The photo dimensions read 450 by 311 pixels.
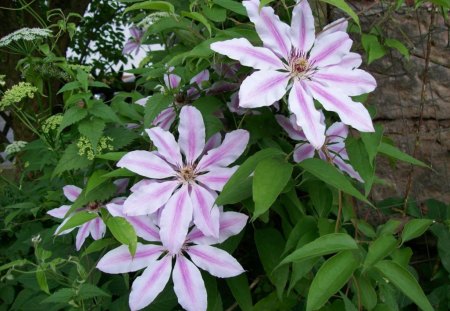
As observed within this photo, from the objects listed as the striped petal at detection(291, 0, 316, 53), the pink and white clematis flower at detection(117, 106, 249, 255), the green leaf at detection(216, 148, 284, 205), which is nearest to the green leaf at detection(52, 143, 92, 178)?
the pink and white clematis flower at detection(117, 106, 249, 255)

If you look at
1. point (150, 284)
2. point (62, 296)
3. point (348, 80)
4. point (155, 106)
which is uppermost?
point (348, 80)

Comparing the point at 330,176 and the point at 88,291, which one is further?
the point at 88,291

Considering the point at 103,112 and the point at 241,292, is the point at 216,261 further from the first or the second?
the point at 103,112

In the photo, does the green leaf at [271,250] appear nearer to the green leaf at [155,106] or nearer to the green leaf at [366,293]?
the green leaf at [366,293]

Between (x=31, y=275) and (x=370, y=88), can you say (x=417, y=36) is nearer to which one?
(x=370, y=88)

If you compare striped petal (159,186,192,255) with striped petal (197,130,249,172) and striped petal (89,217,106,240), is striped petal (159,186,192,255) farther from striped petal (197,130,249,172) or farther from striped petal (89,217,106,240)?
striped petal (89,217,106,240)

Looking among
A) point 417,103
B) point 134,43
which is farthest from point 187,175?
point 134,43

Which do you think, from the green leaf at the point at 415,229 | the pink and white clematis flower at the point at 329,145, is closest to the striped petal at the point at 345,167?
the pink and white clematis flower at the point at 329,145
